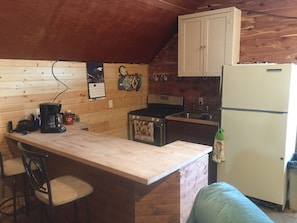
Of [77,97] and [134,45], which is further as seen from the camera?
[134,45]

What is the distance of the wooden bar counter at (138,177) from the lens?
1.67 m

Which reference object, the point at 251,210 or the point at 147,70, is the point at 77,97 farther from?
the point at 251,210

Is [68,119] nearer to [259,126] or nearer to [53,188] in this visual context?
[53,188]

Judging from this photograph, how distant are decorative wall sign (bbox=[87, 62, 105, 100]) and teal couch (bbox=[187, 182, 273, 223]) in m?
2.54

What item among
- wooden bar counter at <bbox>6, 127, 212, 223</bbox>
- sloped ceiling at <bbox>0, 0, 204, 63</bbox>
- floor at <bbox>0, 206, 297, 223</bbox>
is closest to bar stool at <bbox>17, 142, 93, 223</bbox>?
wooden bar counter at <bbox>6, 127, 212, 223</bbox>

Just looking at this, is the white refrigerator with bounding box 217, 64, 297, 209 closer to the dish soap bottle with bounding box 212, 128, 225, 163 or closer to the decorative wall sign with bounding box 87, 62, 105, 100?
the dish soap bottle with bounding box 212, 128, 225, 163

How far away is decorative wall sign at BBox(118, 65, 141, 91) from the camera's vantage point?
3995mm

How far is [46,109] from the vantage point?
2.70 metres

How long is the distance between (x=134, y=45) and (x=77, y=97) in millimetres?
1162

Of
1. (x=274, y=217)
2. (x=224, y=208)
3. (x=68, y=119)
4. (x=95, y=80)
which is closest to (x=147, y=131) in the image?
(x=95, y=80)

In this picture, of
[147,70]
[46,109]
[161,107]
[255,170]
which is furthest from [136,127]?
[255,170]

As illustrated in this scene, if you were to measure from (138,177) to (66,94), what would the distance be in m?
2.16

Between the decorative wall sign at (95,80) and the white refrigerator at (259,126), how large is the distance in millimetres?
1763

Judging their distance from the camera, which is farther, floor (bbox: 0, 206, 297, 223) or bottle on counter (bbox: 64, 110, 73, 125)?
bottle on counter (bbox: 64, 110, 73, 125)
